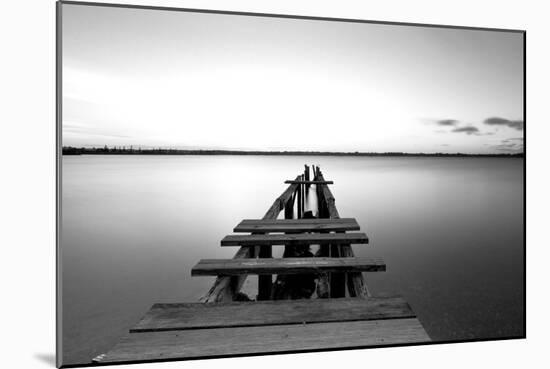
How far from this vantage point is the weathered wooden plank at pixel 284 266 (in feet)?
8.43

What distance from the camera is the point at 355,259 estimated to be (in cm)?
273


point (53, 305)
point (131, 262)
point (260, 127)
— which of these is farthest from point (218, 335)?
point (131, 262)

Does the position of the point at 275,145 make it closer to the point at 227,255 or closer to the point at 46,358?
the point at 46,358

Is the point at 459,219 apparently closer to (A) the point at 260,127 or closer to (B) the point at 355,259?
(A) the point at 260,127

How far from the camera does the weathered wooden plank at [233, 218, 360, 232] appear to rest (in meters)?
3.81

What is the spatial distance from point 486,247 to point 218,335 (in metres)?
5.44

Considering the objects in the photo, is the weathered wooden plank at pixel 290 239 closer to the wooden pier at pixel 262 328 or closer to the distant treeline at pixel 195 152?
the wooden pier at pixel 262 328

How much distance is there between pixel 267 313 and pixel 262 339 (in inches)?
7.2

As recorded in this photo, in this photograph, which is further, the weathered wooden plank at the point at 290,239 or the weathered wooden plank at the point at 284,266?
the weathered wooden plank at the point at 290,239

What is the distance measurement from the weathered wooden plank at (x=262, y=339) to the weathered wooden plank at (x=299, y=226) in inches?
68.5

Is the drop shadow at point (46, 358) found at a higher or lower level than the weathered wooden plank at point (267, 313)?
lower

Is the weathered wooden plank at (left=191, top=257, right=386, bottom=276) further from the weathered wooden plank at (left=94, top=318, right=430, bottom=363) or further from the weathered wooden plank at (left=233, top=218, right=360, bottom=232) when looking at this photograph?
the weathered wooden plank at (left=233, top=218, right=360, bottom=232)

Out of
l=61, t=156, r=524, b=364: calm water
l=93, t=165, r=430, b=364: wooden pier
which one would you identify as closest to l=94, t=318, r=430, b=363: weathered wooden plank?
l=93, t=165, r=430, b=364: wooden pier

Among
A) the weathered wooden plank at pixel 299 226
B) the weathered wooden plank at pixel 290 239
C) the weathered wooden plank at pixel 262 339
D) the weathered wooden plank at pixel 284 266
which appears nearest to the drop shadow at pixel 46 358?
the weathered wooden plank at pixel 262 339
